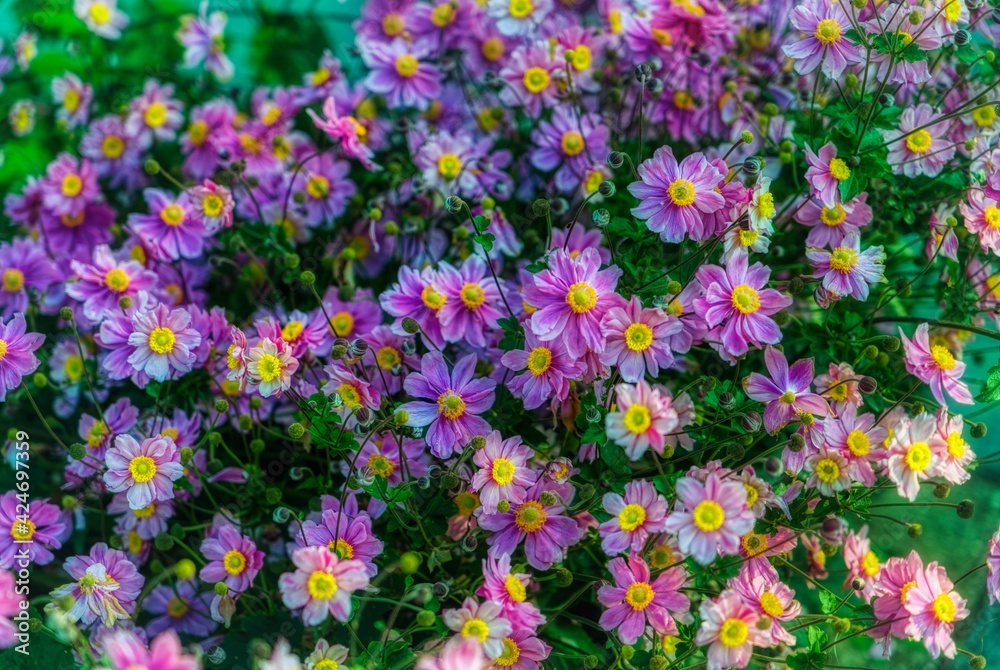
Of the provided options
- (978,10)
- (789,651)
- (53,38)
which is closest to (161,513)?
(789,651)

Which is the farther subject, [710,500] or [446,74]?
[446,74]

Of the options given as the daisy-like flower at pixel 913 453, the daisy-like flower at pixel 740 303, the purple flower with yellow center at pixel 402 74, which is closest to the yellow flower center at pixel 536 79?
the purple flower with yellow center at pixel 402 74

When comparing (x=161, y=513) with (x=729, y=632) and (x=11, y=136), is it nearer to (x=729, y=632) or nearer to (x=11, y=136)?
(x=729, y=632)

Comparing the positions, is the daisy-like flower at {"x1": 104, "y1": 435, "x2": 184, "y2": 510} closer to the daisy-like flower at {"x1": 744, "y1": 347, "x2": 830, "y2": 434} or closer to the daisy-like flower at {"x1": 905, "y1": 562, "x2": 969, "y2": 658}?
the daisy-like flower at {"x1": 744, "y1": 347, "x2": 830, "y2": 434}

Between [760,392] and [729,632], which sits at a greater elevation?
[760,392]

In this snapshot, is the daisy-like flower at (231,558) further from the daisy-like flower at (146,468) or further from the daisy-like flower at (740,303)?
the daisy-like flower at (740,303)

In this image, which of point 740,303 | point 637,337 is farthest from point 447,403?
point 740,303
